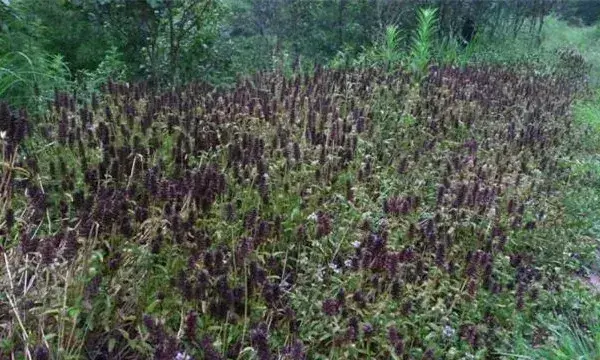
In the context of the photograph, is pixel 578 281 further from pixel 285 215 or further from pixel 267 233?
pixel 267 233

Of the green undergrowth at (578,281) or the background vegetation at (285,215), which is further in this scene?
the green undergrowth at (578,281)

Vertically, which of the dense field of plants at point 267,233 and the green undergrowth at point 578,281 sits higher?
the dense field of plants at point 267,233

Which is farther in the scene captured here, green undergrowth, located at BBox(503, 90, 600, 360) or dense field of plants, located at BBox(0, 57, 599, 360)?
green undergrowth, located at BBox(503, 90, 600, 360)

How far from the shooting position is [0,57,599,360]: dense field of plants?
8.07 ft

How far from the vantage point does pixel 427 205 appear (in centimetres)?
391

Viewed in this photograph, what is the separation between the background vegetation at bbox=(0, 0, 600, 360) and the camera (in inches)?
98.9

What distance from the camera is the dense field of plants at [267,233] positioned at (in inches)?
96.9

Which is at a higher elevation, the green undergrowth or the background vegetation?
the background vegetation

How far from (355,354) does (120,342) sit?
92 cm

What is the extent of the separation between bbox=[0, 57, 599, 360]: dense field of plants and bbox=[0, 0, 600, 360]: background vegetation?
14mm

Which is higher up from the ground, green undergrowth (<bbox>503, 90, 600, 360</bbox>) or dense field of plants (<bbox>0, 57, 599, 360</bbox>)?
dense field of plants (<bbox>0, 57, 599, 360</bbox>)

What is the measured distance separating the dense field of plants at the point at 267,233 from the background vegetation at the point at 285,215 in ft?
0.05

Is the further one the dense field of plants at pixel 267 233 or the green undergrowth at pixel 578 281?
the green undergrowth at pixel 578 281

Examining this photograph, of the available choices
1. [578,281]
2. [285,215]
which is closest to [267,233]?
[285,215]
